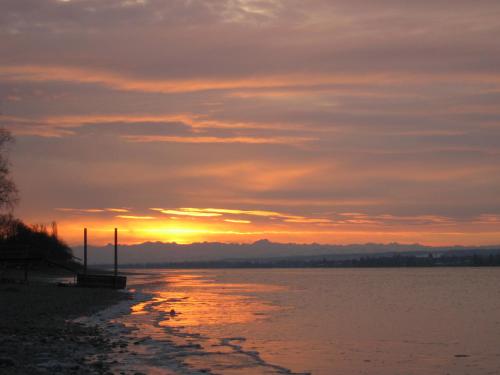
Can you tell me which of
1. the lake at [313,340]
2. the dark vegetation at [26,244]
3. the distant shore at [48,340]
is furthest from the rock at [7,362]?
the dark vegetation at [26,244]

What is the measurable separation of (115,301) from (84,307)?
8.73 m

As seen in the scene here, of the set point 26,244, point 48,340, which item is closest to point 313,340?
point 48,340

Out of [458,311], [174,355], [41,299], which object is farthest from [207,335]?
[458,311]

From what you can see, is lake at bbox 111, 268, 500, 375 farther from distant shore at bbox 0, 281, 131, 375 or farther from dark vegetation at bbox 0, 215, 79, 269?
dark vegetation at bbox 0, 215, 79, 269

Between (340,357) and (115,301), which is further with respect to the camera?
(115,301)

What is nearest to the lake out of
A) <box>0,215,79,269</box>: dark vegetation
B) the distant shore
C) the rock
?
the distant shore

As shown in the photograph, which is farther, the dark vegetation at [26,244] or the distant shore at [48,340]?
the dark vegetation at [26,244]

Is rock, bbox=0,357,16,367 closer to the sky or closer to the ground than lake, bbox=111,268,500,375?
closer to the sky

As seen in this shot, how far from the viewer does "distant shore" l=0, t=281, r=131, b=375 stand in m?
18.2

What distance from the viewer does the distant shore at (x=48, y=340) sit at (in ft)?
59.9

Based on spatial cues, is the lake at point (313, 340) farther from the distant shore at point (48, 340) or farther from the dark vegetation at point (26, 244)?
the dark vegetation at point (26, 244)

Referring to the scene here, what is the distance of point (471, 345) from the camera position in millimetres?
29609

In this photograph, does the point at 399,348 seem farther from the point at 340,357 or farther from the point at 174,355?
the point at 174,355

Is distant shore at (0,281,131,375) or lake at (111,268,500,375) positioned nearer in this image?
distant shore at (0,281,131,375)
